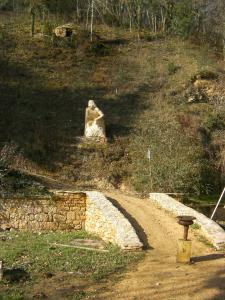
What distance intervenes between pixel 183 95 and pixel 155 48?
978 cm

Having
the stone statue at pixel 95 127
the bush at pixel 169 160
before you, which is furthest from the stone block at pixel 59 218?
the stone statue at pixel 95 127

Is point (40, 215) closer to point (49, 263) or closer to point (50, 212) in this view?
point (50, 212)

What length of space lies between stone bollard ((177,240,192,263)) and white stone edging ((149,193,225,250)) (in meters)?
1.41

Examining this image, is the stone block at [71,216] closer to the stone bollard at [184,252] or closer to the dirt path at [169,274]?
the dirt path at [169,274]

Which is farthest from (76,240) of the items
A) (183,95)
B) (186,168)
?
(183,95)

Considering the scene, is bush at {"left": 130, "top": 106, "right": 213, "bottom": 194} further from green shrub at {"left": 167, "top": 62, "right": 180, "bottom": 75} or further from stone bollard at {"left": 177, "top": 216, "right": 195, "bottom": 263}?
stone bollard at {"left": 177, "top": 216, "right": 195, "bottom": 263}

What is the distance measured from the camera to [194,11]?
44.0 meters

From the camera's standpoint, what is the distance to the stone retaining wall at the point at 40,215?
602 inches

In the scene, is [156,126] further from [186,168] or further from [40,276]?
[40,276]

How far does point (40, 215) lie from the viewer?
50.3ft

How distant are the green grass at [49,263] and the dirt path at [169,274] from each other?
44cm

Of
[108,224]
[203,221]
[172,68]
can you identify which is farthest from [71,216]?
[172,68]

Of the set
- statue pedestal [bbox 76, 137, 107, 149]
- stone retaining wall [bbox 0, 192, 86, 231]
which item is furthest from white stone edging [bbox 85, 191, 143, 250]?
statue pedestal [bbox 76, 137, 107, 149]

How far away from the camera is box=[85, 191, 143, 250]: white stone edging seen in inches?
422
